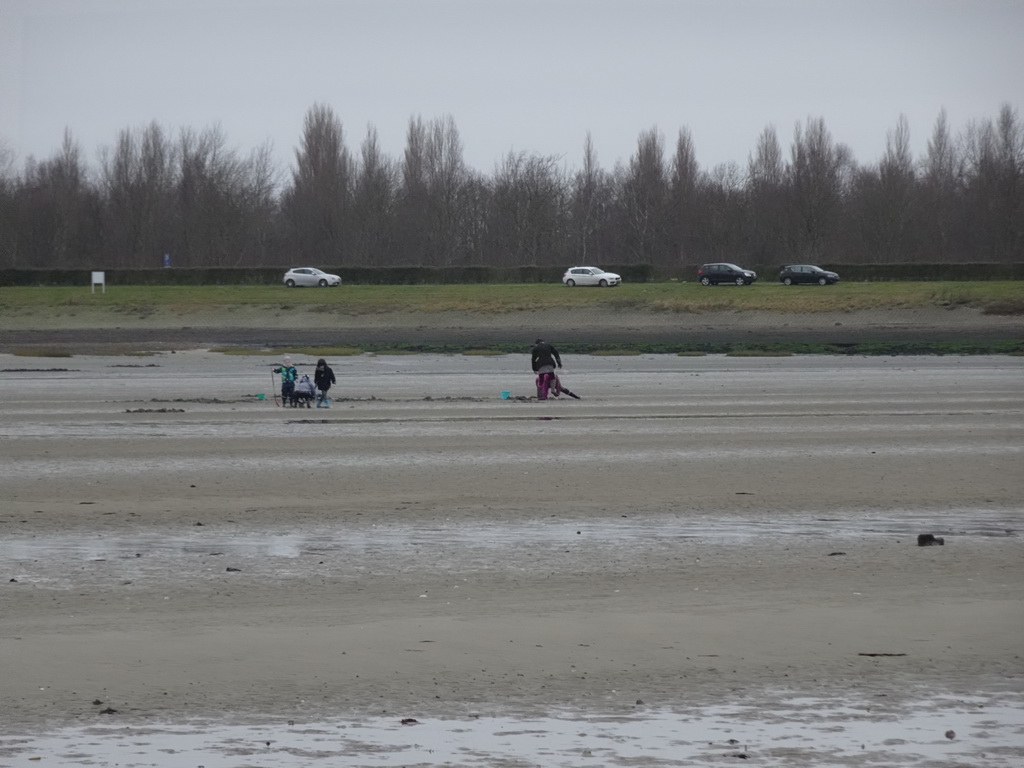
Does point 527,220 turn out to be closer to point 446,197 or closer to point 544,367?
point 446,197

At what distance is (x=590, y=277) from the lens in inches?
2552

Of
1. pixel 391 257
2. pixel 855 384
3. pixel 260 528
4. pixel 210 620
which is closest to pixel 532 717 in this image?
pixel 210 620

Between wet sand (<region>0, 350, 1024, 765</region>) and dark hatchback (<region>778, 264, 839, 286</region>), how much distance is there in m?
39.5

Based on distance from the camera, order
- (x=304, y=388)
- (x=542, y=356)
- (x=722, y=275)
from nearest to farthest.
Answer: (x=304, y=388)
(x=542, y=356)
(x=722, y=275)

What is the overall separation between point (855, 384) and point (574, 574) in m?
23.7

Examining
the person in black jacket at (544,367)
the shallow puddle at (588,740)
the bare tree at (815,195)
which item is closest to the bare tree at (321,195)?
the bare tree at (815,195)

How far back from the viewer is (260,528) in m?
13.1

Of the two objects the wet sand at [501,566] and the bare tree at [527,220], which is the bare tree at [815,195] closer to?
the bare tree at [527,220]

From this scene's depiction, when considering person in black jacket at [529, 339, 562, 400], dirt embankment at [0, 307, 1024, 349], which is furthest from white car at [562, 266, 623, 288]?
person in black jacket at [529, 339, 562, 400]

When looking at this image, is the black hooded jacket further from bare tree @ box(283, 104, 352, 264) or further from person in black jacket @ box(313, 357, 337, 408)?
bare tree @ box(283, 104, 352, 264)

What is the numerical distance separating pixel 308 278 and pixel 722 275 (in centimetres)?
2065

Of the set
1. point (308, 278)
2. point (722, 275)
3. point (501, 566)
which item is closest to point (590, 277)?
point (722, 275)

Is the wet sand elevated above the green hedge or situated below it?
below

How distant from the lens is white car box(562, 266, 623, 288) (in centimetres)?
6456
